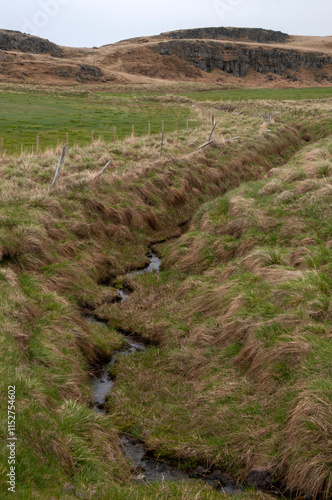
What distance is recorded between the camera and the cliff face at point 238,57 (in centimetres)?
13975

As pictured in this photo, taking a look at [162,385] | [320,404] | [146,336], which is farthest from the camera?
[146,336]

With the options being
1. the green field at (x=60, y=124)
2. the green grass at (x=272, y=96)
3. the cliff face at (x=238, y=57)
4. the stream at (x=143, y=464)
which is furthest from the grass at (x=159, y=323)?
the cliff face at (x=238, y=57)

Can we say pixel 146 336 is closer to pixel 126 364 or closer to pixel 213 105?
pixel 126 364

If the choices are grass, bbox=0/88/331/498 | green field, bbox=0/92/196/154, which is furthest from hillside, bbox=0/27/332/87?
grass, bbox=0/88/331/498

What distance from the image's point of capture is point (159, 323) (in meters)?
10.5

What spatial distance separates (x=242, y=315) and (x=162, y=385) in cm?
197

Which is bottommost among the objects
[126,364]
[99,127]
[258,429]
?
[126,364]

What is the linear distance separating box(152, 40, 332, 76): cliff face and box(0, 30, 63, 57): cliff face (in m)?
30.6

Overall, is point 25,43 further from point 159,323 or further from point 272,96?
point 159,323

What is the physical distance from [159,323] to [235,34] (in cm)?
18924

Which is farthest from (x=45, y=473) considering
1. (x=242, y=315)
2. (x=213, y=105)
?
(x=213, y=105)

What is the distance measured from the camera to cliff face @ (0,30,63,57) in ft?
390

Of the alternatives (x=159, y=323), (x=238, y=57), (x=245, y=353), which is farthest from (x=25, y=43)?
(x=245, y=353)

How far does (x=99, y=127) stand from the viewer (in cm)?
3562
